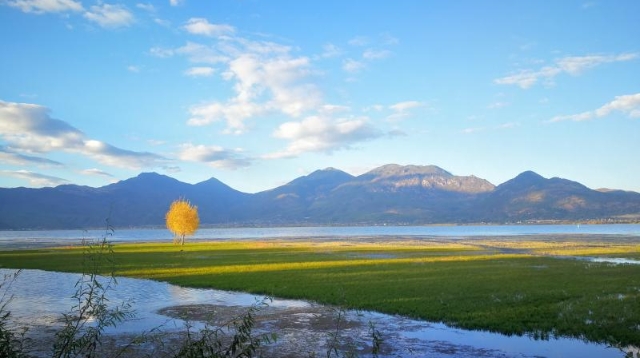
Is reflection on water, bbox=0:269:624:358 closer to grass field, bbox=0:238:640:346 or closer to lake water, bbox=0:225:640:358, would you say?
lake water, bbox=0:225:640:358

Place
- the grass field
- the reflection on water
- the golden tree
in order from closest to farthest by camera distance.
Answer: the reflection on water
the grass field
the golden tree

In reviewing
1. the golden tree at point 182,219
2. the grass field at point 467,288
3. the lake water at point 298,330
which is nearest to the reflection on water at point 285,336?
the lake water at point 298,330

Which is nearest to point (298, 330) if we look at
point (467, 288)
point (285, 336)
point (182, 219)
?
point (285, 336)

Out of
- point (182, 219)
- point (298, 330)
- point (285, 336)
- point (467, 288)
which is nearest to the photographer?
point (285, 336)

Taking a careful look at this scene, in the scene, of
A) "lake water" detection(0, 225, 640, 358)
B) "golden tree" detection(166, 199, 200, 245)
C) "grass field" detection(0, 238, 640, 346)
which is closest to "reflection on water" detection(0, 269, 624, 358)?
"lake water" detection(0, 225, 640, 358)

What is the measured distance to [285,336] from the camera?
2056cm

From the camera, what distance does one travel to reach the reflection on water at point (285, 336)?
18.1 metres

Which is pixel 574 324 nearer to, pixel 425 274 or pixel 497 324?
pixel 497 324

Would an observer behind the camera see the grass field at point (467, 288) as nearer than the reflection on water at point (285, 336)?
No

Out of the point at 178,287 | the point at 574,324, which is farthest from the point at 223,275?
the point at 574,324

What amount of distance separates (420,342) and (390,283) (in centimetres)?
1710

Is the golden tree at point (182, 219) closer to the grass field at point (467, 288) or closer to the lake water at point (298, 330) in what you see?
the grass field at point (467, 288)

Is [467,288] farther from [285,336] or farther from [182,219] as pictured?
[182,219]

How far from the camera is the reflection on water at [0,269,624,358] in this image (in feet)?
59.5
